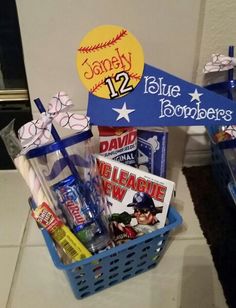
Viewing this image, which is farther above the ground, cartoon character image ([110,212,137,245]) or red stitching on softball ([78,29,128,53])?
red stitching on softball ([78,29,128,53])

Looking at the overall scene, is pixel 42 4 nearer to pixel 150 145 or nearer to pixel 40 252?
pixel 150 145

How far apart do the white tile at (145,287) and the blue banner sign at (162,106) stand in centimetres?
25

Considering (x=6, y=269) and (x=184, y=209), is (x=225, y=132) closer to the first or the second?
(x=184, y=209)

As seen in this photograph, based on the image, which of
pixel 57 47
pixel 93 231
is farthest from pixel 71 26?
pixel 93 231

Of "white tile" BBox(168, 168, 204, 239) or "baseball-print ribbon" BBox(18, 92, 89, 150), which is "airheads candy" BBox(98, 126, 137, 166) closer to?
"baseball-print ribbon" BBox(18, 92, 89, 150)

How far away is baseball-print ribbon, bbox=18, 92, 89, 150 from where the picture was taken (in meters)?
0.46

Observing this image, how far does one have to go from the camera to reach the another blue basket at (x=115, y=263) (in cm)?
49

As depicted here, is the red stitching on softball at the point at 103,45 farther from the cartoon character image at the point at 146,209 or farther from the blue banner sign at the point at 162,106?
the cartoon character image at the point at 146,209

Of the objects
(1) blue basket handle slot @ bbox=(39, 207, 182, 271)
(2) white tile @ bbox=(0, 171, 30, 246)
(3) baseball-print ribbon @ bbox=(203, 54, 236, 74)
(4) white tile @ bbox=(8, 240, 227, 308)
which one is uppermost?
(3) baseball-print ribbon @ bbox=(203, 54, 236, 74)

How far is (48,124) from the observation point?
18.3 inches

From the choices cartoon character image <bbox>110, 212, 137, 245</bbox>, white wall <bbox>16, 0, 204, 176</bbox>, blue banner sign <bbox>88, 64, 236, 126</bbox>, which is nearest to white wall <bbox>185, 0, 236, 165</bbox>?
white wall <bbox>16, 0, 204, 176</bbox>

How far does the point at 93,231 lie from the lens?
529 mm

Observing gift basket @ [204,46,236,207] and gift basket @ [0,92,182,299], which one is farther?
gift basket @ [204,46,236,207]

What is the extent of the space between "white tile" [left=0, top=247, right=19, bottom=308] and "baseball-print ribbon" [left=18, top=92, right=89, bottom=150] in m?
0.26
